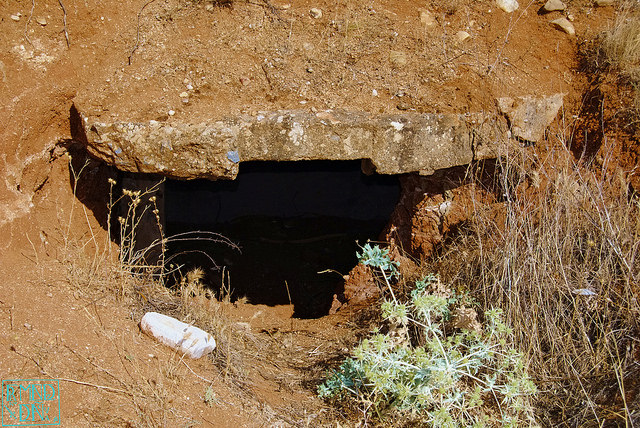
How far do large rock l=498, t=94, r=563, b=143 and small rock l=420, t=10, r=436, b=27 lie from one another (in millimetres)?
748

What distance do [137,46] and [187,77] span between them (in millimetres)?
411

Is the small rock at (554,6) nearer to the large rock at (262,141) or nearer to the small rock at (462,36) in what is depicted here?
the small rock at (462,36)

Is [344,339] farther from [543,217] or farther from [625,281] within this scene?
[625,281]

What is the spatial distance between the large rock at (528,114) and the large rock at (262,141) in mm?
400

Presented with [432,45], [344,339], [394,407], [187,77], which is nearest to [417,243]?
[344,339]

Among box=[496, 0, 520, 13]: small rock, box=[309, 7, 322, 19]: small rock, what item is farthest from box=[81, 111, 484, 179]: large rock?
box=[496, 0, 520, 13]: small rock

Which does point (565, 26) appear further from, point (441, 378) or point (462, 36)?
point (441, 378)

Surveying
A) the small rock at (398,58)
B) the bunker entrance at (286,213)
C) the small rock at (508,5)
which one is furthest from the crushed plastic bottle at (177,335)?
the small rock at (508,5)

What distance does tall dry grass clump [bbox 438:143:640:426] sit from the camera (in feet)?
8.61

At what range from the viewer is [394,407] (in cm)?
257

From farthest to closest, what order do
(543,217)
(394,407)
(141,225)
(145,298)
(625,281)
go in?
(141,225)
(145,298)
(543,217)
(625,281)
(394,407)

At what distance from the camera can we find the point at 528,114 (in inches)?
135

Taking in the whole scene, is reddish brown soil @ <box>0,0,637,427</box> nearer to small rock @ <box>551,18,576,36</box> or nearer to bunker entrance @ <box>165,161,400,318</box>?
small rock @ <box>551,18,576,36</box>

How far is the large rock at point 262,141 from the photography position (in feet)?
10.4
